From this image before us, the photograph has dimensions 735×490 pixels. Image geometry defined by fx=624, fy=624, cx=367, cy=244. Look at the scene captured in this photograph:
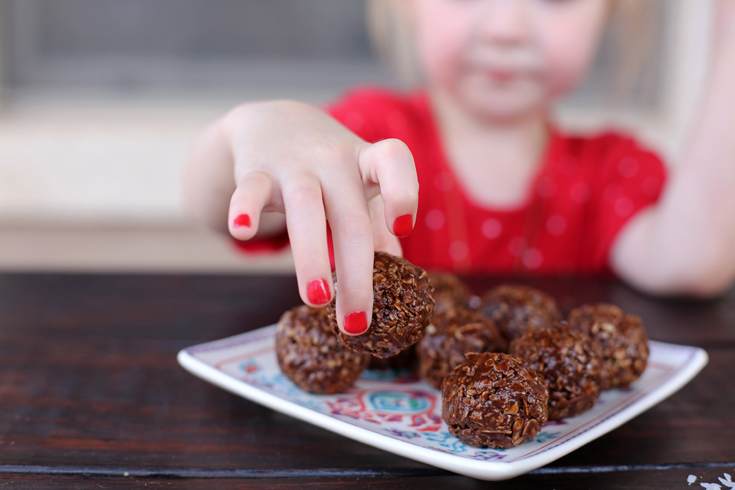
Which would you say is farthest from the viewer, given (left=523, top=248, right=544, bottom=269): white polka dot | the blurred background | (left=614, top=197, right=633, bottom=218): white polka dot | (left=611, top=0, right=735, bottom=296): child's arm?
the blurred background

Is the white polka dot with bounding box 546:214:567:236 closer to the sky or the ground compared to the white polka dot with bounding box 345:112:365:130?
closer to the ground

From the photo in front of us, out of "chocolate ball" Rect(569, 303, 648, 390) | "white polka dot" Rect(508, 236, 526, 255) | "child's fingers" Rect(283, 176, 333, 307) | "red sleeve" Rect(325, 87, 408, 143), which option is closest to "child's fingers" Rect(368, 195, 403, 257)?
"child's fingers" Rect(283, 176, 333, 307)

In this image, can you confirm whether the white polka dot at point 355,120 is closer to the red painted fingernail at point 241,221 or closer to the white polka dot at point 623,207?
the white polka dot at point 623,207

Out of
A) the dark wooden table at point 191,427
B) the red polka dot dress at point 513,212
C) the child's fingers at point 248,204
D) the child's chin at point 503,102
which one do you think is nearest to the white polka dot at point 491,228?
the red polka dot dress at point 513,212

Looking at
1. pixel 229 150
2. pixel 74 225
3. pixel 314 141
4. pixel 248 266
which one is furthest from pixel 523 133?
pixel 74 225

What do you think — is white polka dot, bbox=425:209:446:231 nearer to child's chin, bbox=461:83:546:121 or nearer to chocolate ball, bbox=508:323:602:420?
child's chin, bbox=461:83:546:121

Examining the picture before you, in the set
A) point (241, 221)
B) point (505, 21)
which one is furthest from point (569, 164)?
point (241, 221)

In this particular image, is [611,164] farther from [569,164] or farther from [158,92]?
[158,92]

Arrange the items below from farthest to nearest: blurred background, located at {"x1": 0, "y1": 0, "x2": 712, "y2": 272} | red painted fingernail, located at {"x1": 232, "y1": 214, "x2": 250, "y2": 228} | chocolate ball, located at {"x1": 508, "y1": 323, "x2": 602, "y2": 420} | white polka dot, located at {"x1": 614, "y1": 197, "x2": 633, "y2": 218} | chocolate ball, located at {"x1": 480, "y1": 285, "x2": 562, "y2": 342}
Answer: blurred background, located at {"x1": 0, "y1": 0, "x2": 712, "y2": 272} < white polka dot, located at {"x1": 614, "y1": 197, "x2": 633, "y2": 218} < chocolate ball, located at {"x1": 480, "y1": 285, "x2": 562, "y2": 342} < chocolate ball, located at {"x1": 508, "y1": 323, "x2": 602, "y2": 420} < red painted fingernail, located at {"x1": 232, "y1": 214, "x2": 250, "y2": 228}
